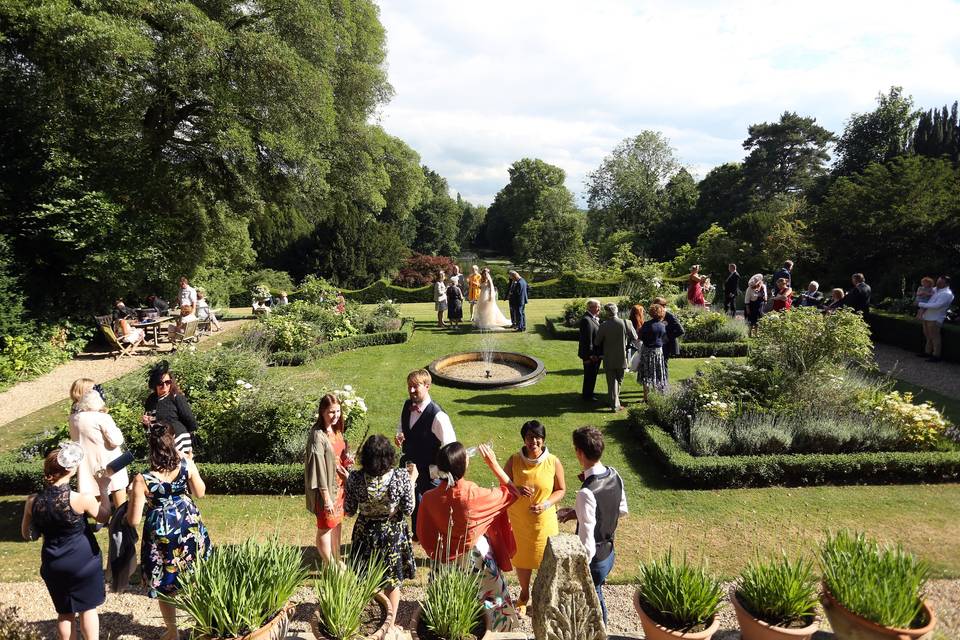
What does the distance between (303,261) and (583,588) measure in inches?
1333

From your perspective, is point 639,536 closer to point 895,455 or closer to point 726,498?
point 726,498

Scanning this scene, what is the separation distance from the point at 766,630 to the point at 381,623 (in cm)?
232

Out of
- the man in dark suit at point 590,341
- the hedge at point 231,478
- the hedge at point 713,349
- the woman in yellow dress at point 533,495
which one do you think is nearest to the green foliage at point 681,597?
the woman in yellow dress at point 533,495

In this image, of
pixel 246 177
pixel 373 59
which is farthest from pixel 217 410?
pixel 373 59

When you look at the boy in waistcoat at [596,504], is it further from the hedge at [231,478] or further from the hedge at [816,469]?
the hedge at [231,478]

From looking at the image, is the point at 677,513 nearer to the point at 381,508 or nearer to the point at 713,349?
the point at 381,508

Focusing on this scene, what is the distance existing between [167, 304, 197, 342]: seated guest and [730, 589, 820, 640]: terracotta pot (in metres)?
14.4

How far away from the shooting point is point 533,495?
375 cm

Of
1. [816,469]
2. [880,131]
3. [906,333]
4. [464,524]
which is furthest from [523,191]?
[464,524]

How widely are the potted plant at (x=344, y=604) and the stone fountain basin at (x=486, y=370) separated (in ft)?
22.5

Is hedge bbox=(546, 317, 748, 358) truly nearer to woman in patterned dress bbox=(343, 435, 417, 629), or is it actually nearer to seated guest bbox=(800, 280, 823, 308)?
seated guest bbox=(800, 280, 823, 308)

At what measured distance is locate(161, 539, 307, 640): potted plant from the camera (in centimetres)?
297

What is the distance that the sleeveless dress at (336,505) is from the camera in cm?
434

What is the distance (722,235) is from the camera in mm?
29438
